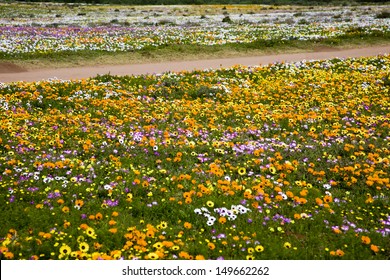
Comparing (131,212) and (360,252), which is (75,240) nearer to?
(131,212)

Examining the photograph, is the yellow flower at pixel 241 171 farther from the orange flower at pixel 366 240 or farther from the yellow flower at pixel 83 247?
the yellow flower at pixel 83 247

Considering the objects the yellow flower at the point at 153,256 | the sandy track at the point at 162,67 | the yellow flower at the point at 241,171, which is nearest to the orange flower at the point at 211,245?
the yellow flower at the point at 153,256

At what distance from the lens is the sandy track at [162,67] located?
19.2 m

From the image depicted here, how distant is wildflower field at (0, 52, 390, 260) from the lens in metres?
6.16

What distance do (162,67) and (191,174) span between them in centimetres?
1470

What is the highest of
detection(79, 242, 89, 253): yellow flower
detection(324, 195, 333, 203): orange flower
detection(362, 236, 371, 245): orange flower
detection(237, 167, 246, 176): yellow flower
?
detection(237, 167, 246, 176): yellow flower

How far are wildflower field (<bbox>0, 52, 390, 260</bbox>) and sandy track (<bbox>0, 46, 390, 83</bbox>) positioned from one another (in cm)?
374

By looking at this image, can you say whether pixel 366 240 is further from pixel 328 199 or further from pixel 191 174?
pixel 191 174

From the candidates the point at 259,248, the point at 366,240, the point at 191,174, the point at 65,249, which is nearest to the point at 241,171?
the point at 191,174

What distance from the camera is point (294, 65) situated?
843 inches

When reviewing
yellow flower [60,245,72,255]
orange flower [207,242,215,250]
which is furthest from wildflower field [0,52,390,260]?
yellow flower [60,245,72,255]

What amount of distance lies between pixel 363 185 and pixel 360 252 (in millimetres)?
2918

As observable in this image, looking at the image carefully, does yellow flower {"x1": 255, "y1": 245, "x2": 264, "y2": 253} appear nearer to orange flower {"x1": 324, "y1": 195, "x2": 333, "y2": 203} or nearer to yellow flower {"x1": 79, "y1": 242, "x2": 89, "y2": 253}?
orange flower {"x1": 324, "y1": 195, "x2": 333, "y2": 203}

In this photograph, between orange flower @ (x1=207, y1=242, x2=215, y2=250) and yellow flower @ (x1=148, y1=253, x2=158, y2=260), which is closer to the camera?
yellow flower @ (x1=148, y1=253, x2=158, y2=260)
